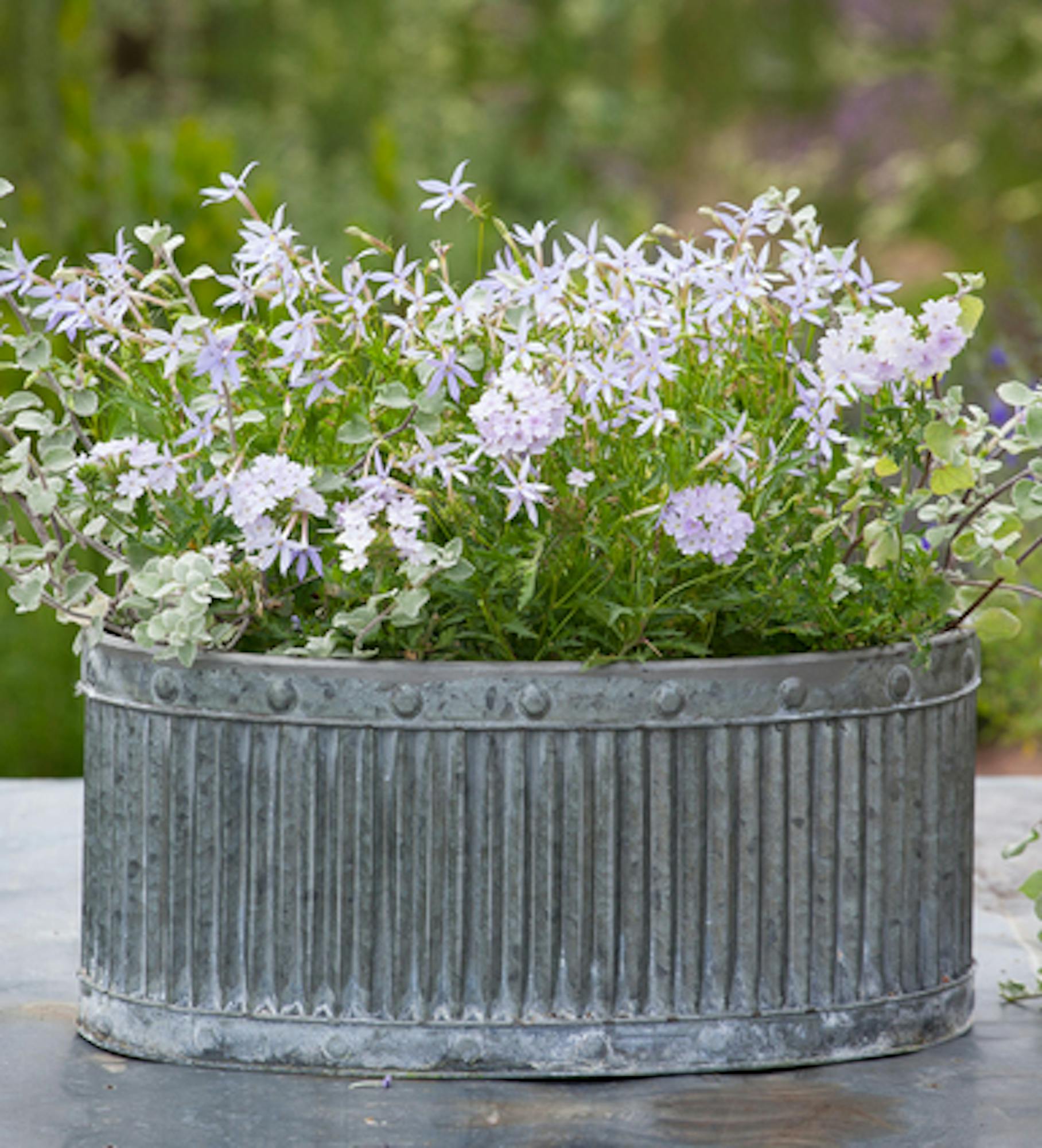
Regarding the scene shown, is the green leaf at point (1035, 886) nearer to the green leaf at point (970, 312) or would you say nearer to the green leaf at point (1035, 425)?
the green leaf at point (1035, 425)

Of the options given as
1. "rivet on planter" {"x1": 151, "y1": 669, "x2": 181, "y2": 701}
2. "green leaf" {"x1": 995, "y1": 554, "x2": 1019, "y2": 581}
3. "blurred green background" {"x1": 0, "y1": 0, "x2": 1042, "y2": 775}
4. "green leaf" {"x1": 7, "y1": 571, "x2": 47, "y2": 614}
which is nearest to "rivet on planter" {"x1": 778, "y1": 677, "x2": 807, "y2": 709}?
"green leaf" {"x1": 995, "y1": 554, "x2": 1019, "y2": 581}

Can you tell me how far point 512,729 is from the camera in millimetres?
1483

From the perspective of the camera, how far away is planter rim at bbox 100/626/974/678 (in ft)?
4.85

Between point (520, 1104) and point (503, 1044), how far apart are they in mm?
64

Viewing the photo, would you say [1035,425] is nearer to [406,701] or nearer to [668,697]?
[668,697]

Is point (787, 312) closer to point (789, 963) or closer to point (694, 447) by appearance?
point (694, 447)

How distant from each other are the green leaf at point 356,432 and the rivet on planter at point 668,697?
32cm

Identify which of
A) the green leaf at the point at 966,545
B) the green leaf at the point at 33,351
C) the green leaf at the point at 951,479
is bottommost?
the green leaf at the point at 966,545

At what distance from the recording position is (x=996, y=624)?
169cm

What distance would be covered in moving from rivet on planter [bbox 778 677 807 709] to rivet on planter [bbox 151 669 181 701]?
514 mm

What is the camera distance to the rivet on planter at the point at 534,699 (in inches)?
58.2

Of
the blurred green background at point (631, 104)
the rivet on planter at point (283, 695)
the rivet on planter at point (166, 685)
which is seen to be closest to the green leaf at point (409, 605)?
the rivet on planter at point (283, 695)

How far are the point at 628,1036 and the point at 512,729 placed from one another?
286mm

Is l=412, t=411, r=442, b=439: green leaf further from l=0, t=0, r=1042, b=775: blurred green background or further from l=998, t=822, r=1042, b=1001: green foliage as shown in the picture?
l=0, t=0, r=1042, b=775: blurred green background
